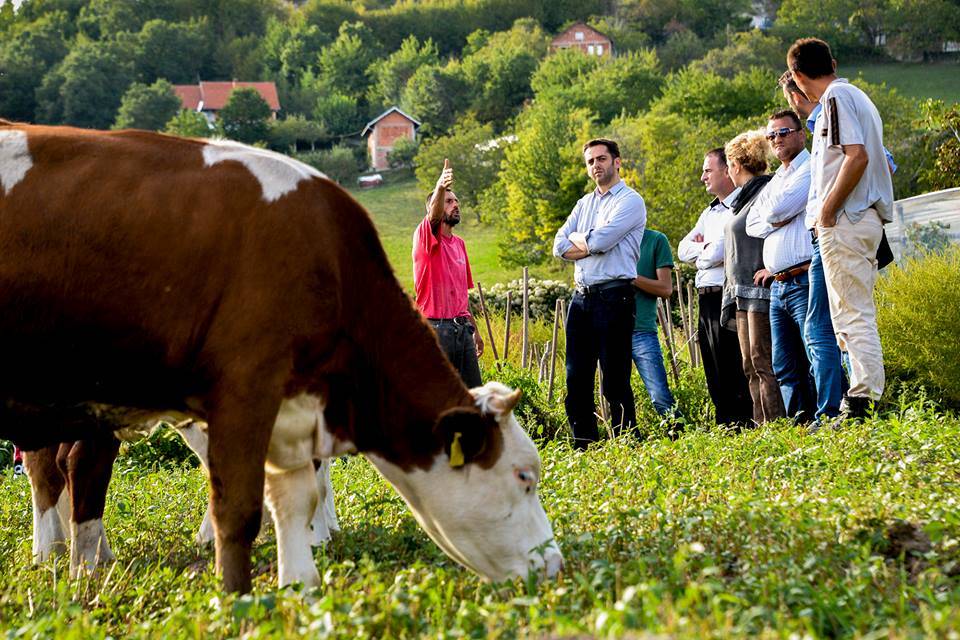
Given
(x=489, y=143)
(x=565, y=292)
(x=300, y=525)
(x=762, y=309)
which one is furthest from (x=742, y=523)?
(x=489, y=143)

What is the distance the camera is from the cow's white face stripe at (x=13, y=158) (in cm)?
483

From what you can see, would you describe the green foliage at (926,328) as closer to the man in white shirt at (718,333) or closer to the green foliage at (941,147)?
the man in white shirt at (718,333)

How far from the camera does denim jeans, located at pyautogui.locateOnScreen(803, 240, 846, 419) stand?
25.9 ft

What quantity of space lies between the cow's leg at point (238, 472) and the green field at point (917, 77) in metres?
84.6

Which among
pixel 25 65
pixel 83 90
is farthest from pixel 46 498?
pixel 25 65

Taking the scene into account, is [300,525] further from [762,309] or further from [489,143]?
[489,143]

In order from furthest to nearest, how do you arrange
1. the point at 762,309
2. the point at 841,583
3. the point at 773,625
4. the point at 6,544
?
the point at 762,309
the point at 6,544
the point at 841,583
the point at 773,625

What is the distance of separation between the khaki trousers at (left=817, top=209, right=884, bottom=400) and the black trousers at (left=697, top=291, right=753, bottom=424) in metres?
2.40

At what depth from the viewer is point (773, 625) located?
11.9ft

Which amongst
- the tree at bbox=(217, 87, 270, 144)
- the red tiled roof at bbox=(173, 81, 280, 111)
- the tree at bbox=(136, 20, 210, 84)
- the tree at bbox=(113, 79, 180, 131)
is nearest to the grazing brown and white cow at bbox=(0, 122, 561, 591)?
the tree at bbox=(113, 79, 180, 131)

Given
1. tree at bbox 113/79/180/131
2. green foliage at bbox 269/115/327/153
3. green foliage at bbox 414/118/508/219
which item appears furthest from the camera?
green foliage at bbox 269/115/327/153

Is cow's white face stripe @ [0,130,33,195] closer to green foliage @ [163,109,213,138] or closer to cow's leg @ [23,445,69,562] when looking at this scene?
cow's leg @ [23,445,69,562]

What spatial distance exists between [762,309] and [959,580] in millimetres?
4743

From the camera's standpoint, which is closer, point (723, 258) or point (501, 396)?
point (501, 396)
